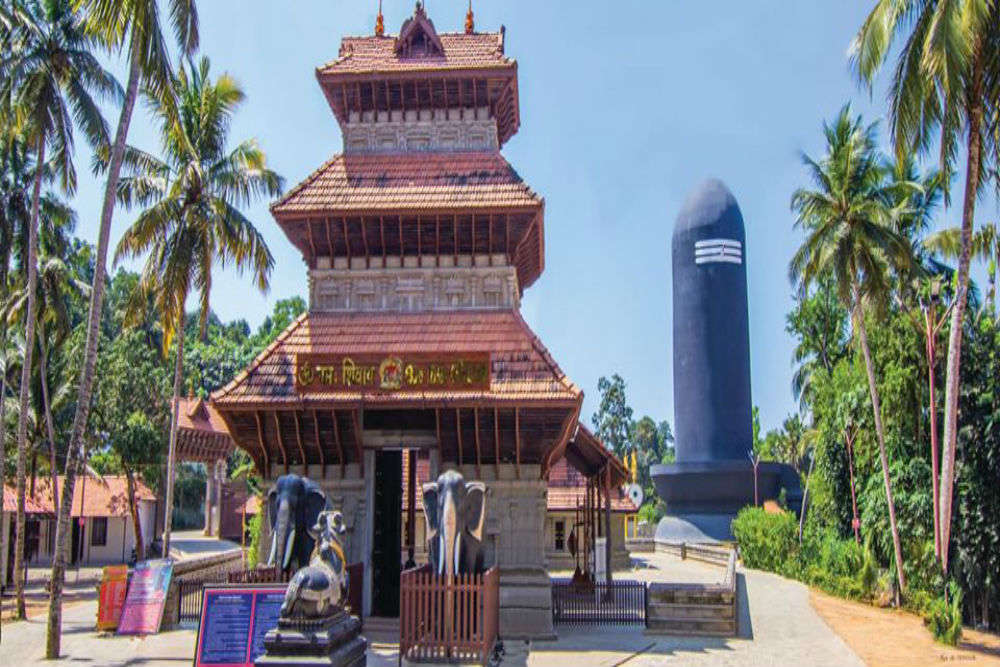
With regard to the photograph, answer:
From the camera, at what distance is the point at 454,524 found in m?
15.3

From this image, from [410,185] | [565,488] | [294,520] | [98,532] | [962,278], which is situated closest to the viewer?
[294,520]

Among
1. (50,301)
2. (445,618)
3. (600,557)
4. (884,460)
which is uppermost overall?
(50,301)

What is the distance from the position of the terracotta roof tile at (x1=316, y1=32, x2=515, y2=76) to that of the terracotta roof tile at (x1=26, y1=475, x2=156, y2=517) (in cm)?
2733

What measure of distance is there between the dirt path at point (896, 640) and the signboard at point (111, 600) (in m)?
15.3

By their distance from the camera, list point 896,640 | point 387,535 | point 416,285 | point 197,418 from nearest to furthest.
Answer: point 896,640
point 416,285
point 387,535
point 197,418

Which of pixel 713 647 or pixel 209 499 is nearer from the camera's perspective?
pixel 713 647

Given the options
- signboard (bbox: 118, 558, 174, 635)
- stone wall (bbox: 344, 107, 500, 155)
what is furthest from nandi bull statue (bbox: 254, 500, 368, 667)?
stone wall (bbox: 344, 107, 500, 155)

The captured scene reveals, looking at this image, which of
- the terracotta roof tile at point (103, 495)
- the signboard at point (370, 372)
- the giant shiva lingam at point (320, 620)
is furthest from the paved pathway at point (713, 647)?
the terracotta roof tile at point (103, 495)

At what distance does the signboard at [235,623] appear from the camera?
12297 mm

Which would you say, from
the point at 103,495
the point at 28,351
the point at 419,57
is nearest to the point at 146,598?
the point at 28,351

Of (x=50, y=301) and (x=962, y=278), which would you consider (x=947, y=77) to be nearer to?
(x=962, y=278)

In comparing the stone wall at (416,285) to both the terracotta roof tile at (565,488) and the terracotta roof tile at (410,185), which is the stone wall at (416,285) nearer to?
the terracotta roof tile at (410,185)

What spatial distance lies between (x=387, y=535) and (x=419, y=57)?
11.7 metres

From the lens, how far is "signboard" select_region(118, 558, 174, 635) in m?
18.8
